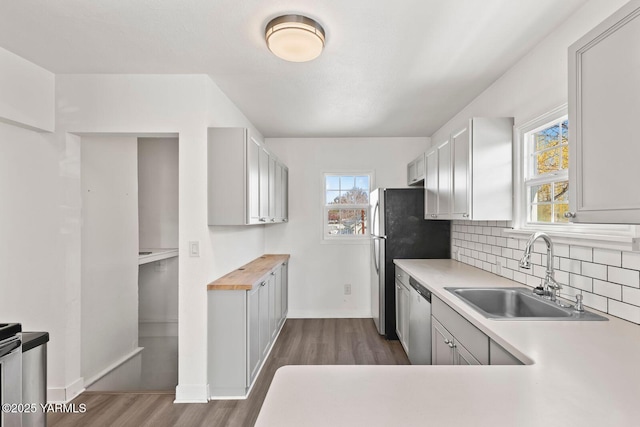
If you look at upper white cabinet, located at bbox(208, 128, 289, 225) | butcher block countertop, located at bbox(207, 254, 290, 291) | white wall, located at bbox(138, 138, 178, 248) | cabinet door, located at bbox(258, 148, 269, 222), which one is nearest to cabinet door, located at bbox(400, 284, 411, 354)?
butcher block countertop, located at bbox(207, 254, 290, 291)

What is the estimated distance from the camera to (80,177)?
2.69m

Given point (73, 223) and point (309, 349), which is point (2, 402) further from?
point (309, 349)

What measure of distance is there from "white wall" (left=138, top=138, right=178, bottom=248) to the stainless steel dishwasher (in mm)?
3383

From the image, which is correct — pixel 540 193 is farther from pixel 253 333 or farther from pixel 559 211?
pixel 253 333

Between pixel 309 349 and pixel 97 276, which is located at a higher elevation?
pixel 97 276

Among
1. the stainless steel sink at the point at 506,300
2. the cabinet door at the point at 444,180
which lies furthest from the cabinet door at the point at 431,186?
the stainless steel sink at the point at 506,300

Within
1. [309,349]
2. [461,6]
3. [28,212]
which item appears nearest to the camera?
[461,6]

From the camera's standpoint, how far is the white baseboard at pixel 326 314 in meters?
4.55

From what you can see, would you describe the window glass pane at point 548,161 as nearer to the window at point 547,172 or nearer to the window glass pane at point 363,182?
the window at point 547,172

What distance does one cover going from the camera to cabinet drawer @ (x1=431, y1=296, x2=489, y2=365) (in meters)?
1.51

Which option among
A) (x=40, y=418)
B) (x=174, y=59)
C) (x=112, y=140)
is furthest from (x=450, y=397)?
(x=112, y=140)

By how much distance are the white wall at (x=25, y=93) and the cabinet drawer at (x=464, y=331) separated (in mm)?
3342

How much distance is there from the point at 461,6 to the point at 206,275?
252cm

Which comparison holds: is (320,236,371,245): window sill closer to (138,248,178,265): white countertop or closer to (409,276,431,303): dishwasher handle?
(409,276,431,303): dishwasher handle
